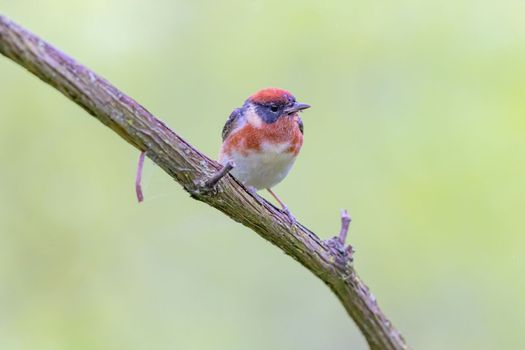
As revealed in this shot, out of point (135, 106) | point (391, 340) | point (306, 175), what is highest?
point (306, 175)

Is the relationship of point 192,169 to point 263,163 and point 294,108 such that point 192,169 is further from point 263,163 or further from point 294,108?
point 294,108

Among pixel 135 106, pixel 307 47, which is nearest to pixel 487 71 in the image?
pixel 307 47

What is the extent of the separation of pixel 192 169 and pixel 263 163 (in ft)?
5.56

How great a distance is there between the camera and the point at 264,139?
4305 millimetres

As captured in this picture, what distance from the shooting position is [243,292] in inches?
231

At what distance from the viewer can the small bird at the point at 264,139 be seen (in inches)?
169

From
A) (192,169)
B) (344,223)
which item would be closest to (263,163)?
(344,223)

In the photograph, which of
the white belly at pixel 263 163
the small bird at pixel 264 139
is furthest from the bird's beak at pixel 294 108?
the white belly at pixel 263 163

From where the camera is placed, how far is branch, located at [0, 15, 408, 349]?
2186mm

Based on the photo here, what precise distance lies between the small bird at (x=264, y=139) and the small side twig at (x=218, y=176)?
1.57 m

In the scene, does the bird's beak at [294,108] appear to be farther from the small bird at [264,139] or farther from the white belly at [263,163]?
the white belly at [263,163]

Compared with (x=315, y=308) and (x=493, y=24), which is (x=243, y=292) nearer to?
(x=315, y=308)

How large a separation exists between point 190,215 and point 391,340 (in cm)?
316

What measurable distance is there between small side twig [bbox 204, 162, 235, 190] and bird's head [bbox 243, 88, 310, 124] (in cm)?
178
